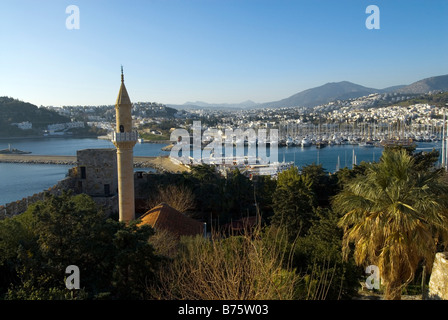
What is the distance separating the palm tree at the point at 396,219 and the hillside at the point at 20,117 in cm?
7257

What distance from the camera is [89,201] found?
29.3ft

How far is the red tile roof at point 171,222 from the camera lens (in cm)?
853

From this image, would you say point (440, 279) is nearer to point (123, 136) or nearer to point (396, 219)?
point (396, 219)

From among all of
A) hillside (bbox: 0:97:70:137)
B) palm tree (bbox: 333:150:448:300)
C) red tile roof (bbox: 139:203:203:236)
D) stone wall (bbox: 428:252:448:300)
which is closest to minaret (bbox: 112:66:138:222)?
red tile roof (bbox: 139:203:203:236)

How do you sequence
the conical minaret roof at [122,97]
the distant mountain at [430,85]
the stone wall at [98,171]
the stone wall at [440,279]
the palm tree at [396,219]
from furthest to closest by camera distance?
the distant mountain at [430,85]
the stone wall at [98,171]
the conical minaret roof at [122,97]
the palm tree at [396,219]
the stone wall at [440,279]

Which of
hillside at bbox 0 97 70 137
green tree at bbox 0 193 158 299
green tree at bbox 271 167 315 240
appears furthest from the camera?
hillside at bbox 0 97 70 137

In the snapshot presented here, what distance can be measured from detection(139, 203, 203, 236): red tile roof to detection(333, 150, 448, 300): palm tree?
5.05 meters

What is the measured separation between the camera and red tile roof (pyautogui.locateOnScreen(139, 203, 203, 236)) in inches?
336

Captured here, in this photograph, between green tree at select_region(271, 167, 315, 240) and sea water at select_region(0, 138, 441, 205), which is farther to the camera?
sea water at select_region(0, 138, 441, 205)

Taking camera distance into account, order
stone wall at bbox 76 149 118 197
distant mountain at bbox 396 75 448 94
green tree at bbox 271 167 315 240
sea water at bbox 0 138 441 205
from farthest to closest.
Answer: distant mountain at bbox 396 75 448 94, sea water at bbox 0 138 441 205, stone wall at bbox 76 149 118 197, green tree at bbox 271 167 315 240

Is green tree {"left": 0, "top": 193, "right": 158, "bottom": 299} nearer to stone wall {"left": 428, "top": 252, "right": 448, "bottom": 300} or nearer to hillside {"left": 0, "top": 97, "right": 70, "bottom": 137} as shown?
stone wall {"left": 428, "top": 252, "right": 448, "bottom": 300}

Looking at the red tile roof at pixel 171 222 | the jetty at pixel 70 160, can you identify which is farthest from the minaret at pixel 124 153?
the jetty at pixel 70 160

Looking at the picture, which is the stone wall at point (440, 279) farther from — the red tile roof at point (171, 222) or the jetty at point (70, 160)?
the jetty at point (70, 160)
